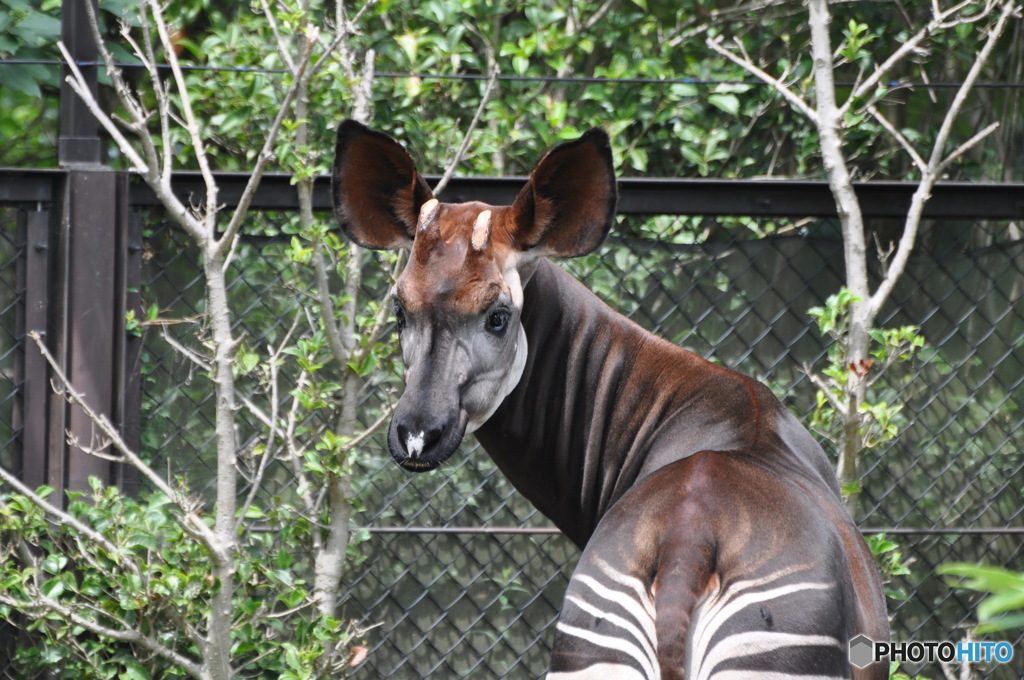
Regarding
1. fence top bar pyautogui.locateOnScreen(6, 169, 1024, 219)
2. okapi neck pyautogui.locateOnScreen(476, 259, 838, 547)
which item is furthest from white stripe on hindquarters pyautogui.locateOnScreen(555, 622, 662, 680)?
fence top bar pyautogui.locateOnScreen(6, 169, 1024, 219)

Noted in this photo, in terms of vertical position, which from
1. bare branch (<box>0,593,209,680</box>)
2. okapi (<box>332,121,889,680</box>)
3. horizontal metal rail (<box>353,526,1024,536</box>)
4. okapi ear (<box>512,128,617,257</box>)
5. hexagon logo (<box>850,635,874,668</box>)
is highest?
okapi ear (<box>512,128,617,257</box>)

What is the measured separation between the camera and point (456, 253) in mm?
2258

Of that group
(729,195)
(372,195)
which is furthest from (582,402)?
(729,195)

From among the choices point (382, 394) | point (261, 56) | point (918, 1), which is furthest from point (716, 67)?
point (382, 394)

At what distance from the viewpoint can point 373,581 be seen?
11.8ft

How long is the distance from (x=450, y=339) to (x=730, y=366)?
1730mm

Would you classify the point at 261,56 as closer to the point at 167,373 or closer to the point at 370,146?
the point at 167,373

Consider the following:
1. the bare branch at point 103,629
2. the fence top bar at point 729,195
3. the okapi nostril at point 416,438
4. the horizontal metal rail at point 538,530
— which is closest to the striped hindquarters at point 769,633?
the okapi nostril at point 416,438

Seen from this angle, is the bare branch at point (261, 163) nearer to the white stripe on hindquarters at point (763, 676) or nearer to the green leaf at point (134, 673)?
the green leaf at point (134, 673)

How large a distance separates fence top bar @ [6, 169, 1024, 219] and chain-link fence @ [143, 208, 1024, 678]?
5.6 inches

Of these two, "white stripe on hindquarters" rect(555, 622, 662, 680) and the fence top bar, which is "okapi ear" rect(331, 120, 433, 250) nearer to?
Answer: the fence top bar

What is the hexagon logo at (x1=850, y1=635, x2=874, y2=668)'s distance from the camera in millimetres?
1812

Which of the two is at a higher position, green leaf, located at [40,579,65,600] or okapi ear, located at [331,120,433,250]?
okapi ear, located at [331,120,433,250]

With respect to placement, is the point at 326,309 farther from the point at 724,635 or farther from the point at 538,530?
the point at 724,635
